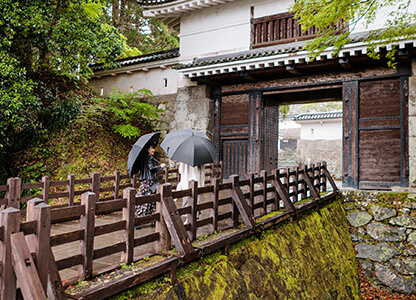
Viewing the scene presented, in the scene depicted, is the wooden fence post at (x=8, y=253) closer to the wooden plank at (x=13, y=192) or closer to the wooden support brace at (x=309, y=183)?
the wooden plank at (x=13, y=192)

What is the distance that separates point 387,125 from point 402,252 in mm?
3825

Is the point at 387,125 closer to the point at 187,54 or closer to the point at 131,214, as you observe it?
the point at 187,54

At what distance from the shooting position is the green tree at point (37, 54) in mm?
8586

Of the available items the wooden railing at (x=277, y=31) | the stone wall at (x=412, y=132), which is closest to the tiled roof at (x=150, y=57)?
the wooden railing at (x=277, y=31)

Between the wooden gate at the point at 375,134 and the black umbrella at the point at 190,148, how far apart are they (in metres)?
6.29

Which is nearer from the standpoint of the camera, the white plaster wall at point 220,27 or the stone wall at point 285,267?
the stone wall at point 285,267

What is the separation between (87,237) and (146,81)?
38.4 feet

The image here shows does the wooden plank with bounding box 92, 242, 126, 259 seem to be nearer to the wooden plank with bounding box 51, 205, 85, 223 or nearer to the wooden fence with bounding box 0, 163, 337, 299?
the wooden fence with bounding box 0, 163, 337, 299

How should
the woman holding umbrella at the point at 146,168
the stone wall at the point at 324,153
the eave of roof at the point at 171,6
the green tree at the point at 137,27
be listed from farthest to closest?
the stone wall at the point at 324,153, the green tree at the point at 137,27, the eave of roof at the point at 171,6, the woman holding umbrella at the point at 146,168

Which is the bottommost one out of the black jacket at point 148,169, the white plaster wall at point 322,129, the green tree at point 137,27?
the black jacket at point 148,169

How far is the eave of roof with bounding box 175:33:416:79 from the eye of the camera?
8672mm

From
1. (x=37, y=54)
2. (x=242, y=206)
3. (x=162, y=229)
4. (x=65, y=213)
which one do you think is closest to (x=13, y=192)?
(x=65, y=213)

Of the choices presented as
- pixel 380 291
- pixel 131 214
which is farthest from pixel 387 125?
pixel 131 214

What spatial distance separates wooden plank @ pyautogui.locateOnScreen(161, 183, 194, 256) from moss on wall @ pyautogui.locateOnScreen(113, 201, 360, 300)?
0.30 m
